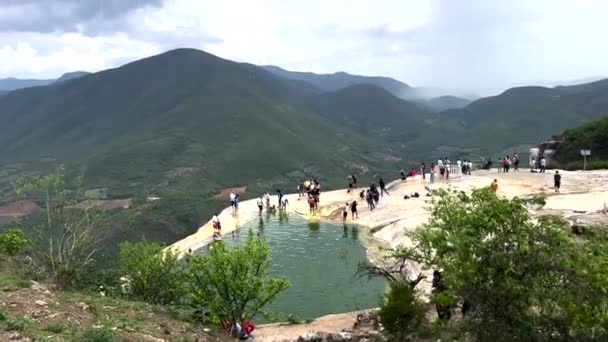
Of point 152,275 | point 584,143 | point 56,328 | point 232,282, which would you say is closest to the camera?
point 56,328

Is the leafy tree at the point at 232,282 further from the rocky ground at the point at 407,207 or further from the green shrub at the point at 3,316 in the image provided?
the green shrub at the point at 3,316

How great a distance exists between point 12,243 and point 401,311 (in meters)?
22.2

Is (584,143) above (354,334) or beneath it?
above

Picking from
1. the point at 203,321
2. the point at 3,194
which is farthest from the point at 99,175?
the point at 203,321

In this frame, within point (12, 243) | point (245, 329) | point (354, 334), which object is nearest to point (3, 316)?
point (245, 329)

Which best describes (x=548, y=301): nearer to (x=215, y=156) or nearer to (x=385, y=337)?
(x=385, y=337)

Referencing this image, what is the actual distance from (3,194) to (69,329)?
463 feet

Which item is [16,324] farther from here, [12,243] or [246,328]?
[12,243]

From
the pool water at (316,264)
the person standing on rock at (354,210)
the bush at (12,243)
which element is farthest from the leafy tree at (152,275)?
the person standing on rock at (354,210)

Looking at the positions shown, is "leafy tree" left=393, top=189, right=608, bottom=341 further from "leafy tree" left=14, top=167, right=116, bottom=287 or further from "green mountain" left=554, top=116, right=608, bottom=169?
"green mountain" left=554, top=116, right=608, bottom=169

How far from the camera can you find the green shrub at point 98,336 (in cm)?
1571

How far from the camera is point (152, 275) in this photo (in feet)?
84.7

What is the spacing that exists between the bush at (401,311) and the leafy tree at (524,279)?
198 inches

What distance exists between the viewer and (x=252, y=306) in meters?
23.0
